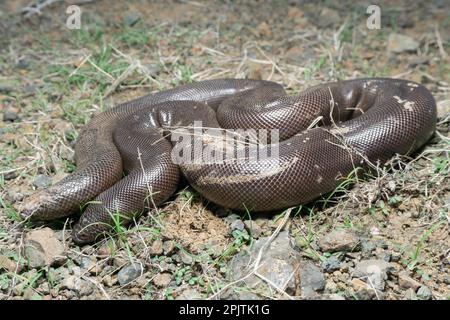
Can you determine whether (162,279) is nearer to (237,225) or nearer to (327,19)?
(237,225)

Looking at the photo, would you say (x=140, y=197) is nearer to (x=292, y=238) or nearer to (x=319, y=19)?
(x=292, y=238)

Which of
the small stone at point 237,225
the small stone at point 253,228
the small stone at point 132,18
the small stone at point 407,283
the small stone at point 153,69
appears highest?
the small stone at point 132,18

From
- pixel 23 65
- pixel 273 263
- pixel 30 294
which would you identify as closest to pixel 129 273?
pixel 30 294

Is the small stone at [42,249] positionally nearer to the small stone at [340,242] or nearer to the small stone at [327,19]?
the small stone at [340,242]

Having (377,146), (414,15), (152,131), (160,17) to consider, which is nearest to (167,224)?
(152,131)

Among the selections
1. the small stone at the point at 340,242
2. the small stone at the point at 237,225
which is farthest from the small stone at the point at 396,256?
the small stone at the point at 237,225

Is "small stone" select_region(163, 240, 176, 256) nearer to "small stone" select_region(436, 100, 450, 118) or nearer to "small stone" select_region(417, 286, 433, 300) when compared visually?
"small stone" select_region(417, 286, 433, 300)
